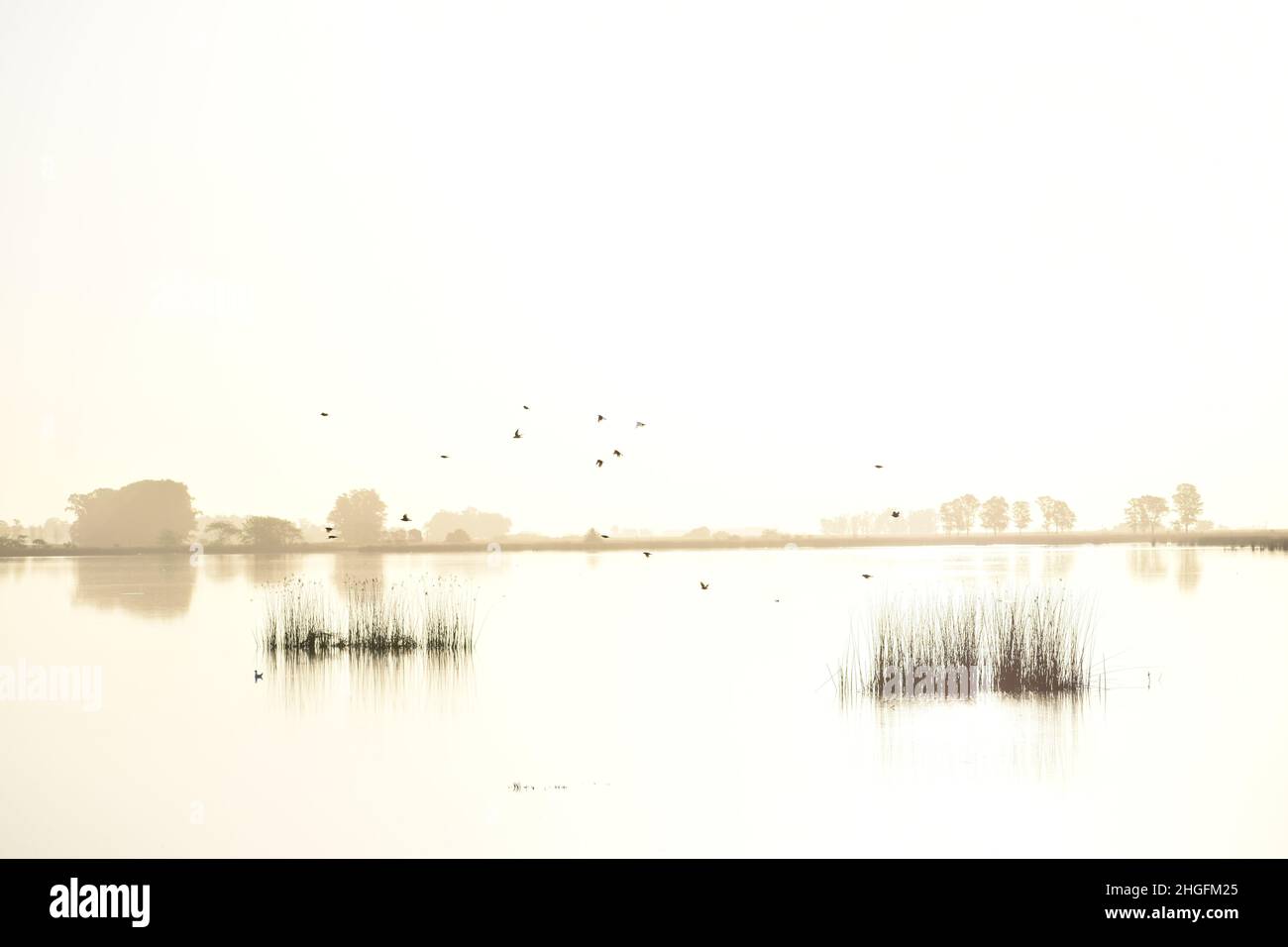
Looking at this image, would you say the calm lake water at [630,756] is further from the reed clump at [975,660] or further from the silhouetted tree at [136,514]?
the silhouetted tree at [136,514]

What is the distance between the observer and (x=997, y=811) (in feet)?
31.1

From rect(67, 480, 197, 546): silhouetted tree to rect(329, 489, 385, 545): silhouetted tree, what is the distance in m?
10.9

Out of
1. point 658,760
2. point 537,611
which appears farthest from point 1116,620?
point 658,760

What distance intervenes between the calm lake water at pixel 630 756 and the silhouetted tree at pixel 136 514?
67.0 m

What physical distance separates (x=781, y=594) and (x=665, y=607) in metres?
5.53

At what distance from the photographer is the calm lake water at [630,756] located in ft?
30.3

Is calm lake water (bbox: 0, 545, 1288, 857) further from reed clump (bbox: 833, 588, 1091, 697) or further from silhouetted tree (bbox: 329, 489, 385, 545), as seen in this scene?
silhouetted tree (bbox: 329, 489, 385, 545)

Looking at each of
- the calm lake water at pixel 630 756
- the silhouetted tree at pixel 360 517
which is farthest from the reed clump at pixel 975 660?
the silhouetted tree at pixel 360 517

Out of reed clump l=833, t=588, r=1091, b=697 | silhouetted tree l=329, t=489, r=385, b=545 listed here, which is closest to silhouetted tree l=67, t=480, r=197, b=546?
silhouetted tree l=329, t=489, r=385, b=545

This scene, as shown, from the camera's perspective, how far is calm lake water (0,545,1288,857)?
9234 mm

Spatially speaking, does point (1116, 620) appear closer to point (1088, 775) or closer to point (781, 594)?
point (781, 594)

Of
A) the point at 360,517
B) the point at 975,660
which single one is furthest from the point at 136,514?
the point at 975,660

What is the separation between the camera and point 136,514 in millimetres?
84250

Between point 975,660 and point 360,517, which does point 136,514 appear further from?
point 975,660
